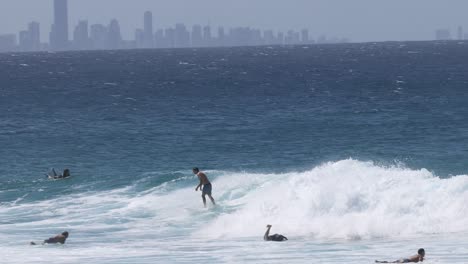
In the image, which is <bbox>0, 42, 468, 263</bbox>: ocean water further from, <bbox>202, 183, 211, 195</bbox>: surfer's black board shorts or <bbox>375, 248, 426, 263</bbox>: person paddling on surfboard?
<bbox>202, 183, 211, 195</bbox>: surfer's black board shorts

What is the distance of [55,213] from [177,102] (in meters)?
41.9

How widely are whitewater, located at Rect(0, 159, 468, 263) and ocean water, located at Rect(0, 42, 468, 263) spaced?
0.06 meters

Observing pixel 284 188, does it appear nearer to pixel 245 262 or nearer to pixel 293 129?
pixel 245 262

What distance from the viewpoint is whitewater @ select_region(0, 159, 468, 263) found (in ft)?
90.2

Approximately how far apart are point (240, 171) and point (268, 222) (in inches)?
490

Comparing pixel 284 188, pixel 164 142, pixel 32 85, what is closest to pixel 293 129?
pixel 164 142

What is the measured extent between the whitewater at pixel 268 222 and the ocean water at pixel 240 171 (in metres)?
0.06

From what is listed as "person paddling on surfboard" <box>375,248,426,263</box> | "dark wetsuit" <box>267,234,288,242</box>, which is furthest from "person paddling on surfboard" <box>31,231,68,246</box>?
"person paddling on surfboard" <box>375,248,426,263</box>

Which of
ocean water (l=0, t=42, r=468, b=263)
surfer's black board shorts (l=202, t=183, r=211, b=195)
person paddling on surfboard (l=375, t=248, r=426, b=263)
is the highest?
surfer's black board shorts (l=202, t=183, r=211, b=195)

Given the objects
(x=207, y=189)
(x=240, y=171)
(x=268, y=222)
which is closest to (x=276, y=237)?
(x=268, y=222)

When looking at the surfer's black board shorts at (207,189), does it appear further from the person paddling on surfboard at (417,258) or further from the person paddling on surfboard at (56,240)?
the person paddling on surfboard at (417,258)

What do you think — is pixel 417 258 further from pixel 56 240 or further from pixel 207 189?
pixel 207 189

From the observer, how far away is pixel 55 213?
116 ft

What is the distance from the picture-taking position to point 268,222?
3183 centimetres
